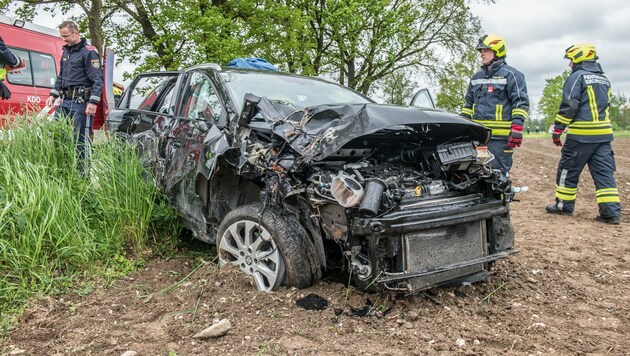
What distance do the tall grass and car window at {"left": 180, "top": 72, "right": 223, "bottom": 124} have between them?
0.62 metres

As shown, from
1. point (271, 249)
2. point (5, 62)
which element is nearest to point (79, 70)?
point (5, 62)

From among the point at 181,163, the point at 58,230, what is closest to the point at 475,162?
the point at 181,163

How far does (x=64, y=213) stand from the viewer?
143 inches

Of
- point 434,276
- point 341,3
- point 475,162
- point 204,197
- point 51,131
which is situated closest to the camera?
point 434,276

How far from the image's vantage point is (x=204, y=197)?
376 cm

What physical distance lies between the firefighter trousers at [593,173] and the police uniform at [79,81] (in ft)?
17.5

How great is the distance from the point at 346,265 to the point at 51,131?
9.47ft

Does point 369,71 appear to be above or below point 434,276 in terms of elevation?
above

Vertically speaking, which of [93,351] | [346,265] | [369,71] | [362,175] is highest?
[369,71]

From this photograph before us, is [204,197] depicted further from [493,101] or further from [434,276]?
[493,101]

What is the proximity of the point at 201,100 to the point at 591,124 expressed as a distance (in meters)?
4.32

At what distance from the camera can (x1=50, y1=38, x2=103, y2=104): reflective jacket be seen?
5.50 meters

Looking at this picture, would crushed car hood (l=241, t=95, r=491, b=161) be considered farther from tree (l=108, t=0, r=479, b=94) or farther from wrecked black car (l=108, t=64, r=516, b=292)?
tree (l=108, t=0, r=479, b=94)

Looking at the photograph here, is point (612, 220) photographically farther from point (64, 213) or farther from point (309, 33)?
point (309, 33)
